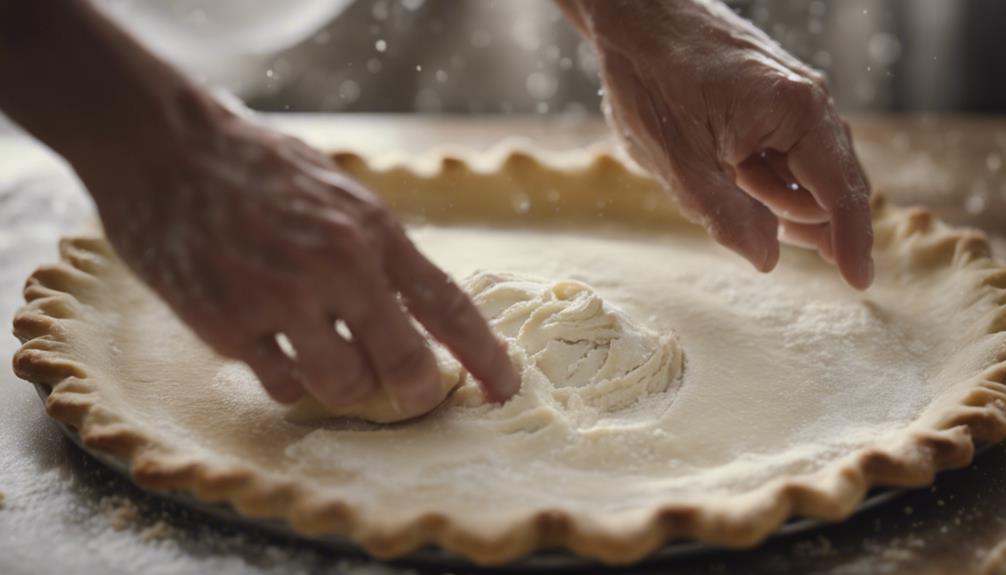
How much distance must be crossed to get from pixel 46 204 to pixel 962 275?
2.30 metres

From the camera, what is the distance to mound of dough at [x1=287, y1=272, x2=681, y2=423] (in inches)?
66.5

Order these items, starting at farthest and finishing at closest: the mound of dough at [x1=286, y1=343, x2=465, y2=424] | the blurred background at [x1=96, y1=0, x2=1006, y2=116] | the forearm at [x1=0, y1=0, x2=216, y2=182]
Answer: the blurred background at [x1=96, y1=0, x2=1006, y2=116], the mound of dough at [x1=286, y1=343, x2=465, y2=424], the forearm at [x1=0, y1=0, x2=216, y2=182]

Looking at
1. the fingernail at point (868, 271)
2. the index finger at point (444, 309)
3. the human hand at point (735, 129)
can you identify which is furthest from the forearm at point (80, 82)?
the fingernail at point (868, 271)

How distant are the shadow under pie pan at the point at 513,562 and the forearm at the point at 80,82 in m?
0.50

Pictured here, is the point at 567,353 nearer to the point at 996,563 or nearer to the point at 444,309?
the point at 444,309

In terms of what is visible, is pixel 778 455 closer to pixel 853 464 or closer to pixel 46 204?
pixel 853 464

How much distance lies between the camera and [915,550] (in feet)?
4.89

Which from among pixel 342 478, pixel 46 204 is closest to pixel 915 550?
pixel 342 478

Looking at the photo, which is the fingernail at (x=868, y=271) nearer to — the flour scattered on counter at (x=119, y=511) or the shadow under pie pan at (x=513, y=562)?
the shadow under pie pan at (x=513, y=562)

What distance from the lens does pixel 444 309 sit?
1.53m

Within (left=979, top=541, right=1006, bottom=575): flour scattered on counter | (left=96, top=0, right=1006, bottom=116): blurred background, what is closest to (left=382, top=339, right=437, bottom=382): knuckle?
(left=979, top=541, right=1006, bottom=575): flour scattered on counter

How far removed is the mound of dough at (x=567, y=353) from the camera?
1688 mm

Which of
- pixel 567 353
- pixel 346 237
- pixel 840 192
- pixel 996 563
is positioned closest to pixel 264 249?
pixel 346 237

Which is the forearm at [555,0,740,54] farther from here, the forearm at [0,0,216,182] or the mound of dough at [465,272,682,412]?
the forearm at [0,0,216,182]
